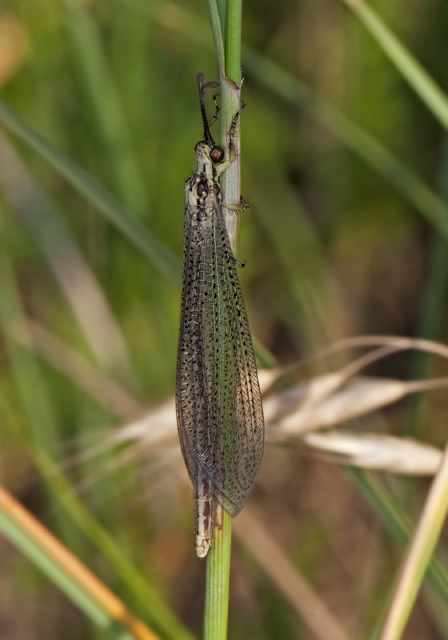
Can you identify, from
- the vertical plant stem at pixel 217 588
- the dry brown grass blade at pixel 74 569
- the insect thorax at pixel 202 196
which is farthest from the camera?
the insect thorax at pixel 202 196

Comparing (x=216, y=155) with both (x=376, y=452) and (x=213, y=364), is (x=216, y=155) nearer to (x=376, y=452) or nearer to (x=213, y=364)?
(x=213, y=364)

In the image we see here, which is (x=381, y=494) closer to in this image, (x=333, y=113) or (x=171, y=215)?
(x=333, y=113)

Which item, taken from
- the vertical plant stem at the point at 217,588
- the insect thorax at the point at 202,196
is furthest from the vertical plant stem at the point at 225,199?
the insect thorax at the point at 202,196

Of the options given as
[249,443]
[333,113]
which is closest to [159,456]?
[249,443]

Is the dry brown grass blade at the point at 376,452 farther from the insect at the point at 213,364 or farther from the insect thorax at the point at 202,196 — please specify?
the insect thorax at the point at 202,196

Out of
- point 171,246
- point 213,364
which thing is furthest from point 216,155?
point 171,246
